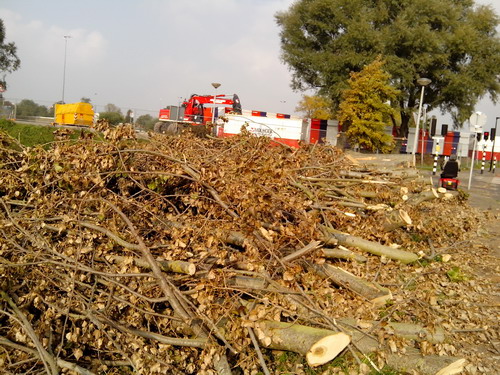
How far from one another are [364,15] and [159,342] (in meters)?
31.1

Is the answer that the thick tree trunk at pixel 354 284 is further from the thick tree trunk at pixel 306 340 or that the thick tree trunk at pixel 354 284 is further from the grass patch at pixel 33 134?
the grass patch at pixel 33 134

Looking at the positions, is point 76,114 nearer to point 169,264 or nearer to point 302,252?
point 169,264

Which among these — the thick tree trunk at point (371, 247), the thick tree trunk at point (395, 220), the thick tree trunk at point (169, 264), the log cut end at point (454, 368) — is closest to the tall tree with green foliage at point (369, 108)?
the thick tree trunk at point (395, 220)

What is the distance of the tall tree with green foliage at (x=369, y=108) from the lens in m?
25.8

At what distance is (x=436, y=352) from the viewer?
3.50m

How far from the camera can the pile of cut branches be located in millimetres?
3209

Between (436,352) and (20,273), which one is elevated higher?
(20,273)

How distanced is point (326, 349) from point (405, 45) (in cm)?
3069

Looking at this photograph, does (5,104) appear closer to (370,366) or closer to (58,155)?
(58,155)

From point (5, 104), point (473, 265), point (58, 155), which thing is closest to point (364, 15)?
point (5, 104)

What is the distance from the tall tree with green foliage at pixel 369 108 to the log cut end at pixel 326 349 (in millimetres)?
23582

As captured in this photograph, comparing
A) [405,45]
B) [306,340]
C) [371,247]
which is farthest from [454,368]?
[405,45]

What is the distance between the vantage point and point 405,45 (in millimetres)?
30391

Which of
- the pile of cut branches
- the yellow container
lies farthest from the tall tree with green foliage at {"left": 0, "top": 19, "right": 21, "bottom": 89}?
the pile of cut branches
